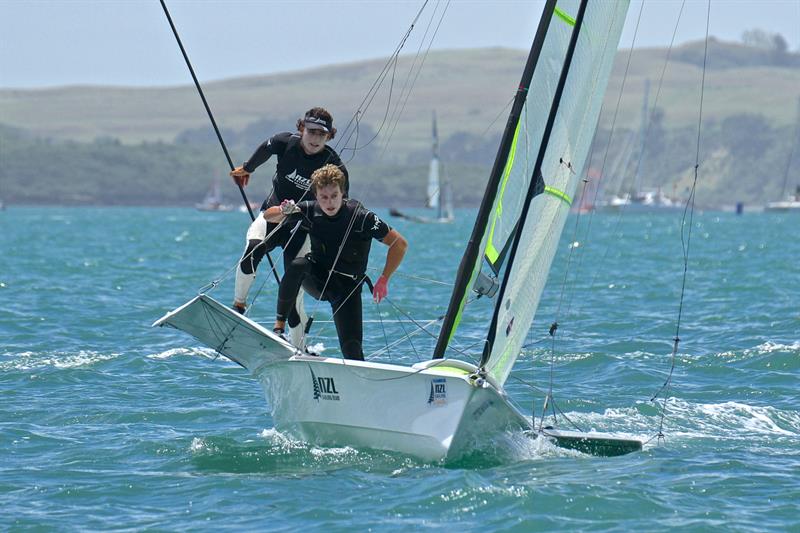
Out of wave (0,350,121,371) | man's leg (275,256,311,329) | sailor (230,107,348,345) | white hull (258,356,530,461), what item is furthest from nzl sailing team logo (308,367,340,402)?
wave (0,350,121,371)

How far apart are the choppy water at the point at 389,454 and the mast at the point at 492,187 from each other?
102cm

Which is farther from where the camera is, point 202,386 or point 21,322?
point 21,322

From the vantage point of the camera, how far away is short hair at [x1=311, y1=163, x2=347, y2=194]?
386 inches

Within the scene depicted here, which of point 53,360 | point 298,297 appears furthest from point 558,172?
point 53,360

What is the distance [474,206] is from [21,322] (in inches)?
6863

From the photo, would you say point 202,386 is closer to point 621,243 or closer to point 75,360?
point 75,360

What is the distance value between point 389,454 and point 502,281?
1.40 metres

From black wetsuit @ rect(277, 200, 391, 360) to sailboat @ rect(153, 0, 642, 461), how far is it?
1.85ft

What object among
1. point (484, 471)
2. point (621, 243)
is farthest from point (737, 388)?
point (621, 243)

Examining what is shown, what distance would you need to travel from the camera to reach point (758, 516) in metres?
8.73

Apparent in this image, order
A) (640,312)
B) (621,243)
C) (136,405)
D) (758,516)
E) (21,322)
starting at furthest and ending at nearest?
(621,243) → (640,312) → (21,322) → (136,405) → (758,516)

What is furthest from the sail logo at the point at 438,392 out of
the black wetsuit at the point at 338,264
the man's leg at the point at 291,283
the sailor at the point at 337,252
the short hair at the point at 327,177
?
the short hair at the point at 327,177

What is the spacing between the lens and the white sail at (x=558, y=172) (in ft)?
31.3

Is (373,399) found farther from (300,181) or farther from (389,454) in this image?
(300,181)
